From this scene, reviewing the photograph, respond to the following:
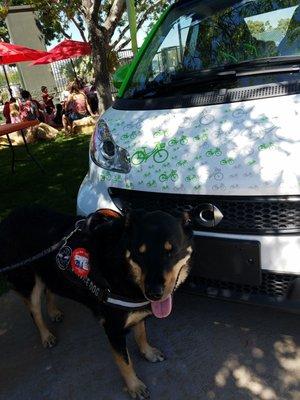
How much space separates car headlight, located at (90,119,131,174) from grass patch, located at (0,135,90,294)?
1.73 metres

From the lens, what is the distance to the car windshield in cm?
324

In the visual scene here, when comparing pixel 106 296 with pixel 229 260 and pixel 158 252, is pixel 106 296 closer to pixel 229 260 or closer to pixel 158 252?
Result: pixel 158 252

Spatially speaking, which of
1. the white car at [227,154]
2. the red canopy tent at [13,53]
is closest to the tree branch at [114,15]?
the red canopy tent at [13,53]

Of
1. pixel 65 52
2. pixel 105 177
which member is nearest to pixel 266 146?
pixel 105 177

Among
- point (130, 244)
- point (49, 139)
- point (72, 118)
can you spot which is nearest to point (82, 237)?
point (130, 244)

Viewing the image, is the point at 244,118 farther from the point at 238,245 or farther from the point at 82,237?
the point at 82,237

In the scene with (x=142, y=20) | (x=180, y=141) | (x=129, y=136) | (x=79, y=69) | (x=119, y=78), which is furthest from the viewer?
(x=79, y=69)

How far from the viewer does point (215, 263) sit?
2.49 meters

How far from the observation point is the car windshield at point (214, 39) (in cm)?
324

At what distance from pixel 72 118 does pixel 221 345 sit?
35.9ft

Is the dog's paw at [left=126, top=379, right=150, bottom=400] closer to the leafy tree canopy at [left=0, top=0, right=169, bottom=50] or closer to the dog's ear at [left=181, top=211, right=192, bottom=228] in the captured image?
the dog's ear at [left=181, top=211, right=192, bottom=228]

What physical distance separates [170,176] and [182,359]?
3.90 ft

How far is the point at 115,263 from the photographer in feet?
7.35

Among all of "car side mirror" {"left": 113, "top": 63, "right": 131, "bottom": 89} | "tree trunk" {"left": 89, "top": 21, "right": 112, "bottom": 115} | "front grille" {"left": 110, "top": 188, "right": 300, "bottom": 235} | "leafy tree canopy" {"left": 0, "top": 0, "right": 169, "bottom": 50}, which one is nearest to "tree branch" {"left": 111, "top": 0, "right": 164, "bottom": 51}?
"leafy tree canopy" {"left": 0, "top": 0, "right": 169, "bottom": 50}
